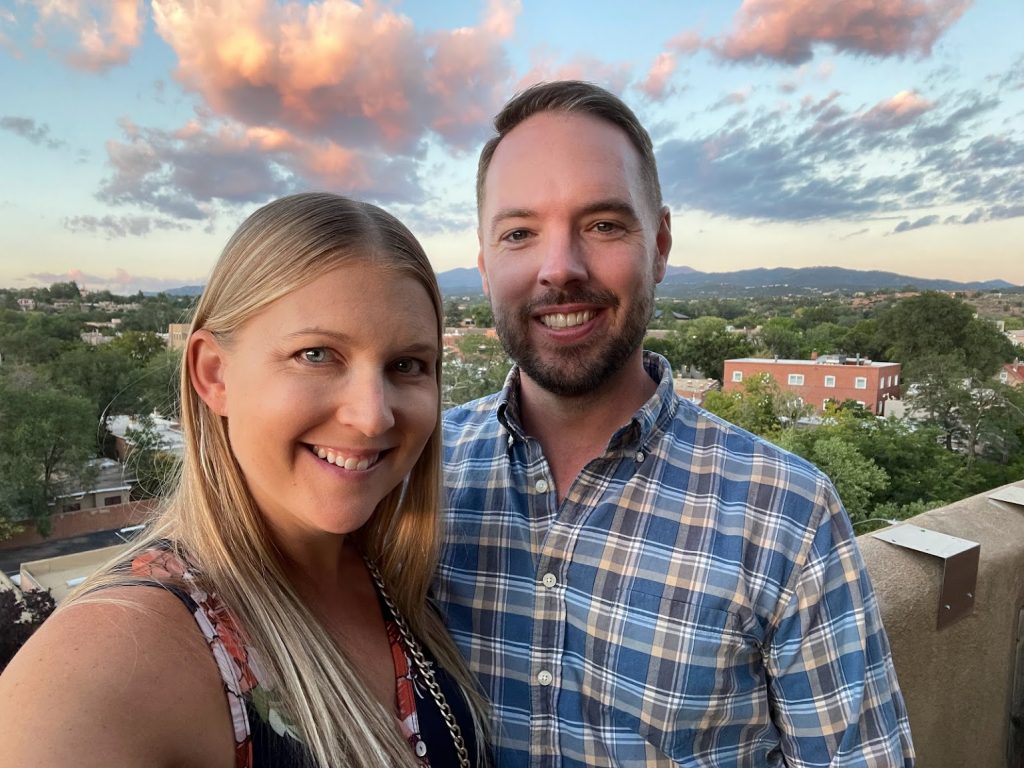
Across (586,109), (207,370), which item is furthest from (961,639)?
(207,370)

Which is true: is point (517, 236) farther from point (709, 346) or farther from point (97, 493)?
point (709, 346)

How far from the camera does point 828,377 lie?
1354 centimetres

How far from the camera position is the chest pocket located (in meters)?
1.07

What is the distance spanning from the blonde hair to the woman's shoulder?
8 cm

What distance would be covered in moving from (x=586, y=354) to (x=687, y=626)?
54cm

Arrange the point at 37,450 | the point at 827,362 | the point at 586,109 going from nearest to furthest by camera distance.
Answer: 1. the point at 586,109
2. the point at 37,450
3. the point at 827,362

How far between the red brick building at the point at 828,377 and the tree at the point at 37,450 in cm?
1053

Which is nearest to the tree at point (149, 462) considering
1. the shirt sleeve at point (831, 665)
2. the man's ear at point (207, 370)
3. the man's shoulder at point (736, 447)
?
the man's ear at point (207, 370)

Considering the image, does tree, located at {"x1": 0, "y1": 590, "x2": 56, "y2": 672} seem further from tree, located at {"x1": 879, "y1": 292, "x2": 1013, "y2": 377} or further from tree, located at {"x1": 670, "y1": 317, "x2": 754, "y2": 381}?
tree, located at {"x1": 879, "y1": 292, "x2": 1013, "y2": 377}

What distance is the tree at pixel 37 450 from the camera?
2602 mm

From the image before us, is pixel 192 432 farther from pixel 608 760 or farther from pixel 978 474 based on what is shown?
pixel 978 474

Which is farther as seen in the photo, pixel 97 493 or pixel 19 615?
pixel 97 493

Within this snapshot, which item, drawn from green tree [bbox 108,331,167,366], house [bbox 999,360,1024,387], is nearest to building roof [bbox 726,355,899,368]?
house [bbox 999,360,1024,387]

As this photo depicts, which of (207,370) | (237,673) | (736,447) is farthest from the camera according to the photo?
(736,447)
